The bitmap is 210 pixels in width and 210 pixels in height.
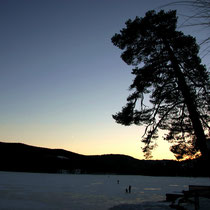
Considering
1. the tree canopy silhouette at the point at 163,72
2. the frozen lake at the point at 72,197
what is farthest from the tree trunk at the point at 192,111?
the frozen lake at the point at 72,197

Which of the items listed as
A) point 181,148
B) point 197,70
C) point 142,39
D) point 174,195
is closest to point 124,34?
point 142,39

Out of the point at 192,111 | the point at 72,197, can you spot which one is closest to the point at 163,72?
the point at 192,111

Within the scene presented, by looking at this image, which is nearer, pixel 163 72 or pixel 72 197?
pixel 163 72

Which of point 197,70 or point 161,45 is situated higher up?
point 161,45

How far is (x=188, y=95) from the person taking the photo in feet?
34.9

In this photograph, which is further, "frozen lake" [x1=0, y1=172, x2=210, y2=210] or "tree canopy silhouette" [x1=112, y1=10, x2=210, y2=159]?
"frozen lake" [x1=0, y1=172, x2=210, y2=210]

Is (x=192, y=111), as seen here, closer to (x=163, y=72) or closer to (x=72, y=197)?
(x=163, y=72)

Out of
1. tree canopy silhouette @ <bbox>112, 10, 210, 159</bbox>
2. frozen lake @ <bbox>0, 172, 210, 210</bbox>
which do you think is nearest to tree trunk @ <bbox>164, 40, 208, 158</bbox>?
tree canopy silhouette @ <bbox>112, 10, 210, 159</bbox>

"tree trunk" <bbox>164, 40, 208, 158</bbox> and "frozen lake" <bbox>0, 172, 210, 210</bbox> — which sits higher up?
"tree trunk" <bbox>164, 40, 208, 158</bbox>

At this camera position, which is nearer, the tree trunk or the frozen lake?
the tree trunk

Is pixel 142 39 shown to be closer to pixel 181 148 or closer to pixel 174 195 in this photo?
pixel 181 148

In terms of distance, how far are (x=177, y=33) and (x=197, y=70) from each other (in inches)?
97.2

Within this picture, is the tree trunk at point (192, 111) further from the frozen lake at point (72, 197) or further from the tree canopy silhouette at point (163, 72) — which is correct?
the frozen lake at point (72, 197)

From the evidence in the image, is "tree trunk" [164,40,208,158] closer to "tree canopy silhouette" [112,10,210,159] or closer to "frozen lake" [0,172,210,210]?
"tree canopy silhouette" [112,10,210,159]
